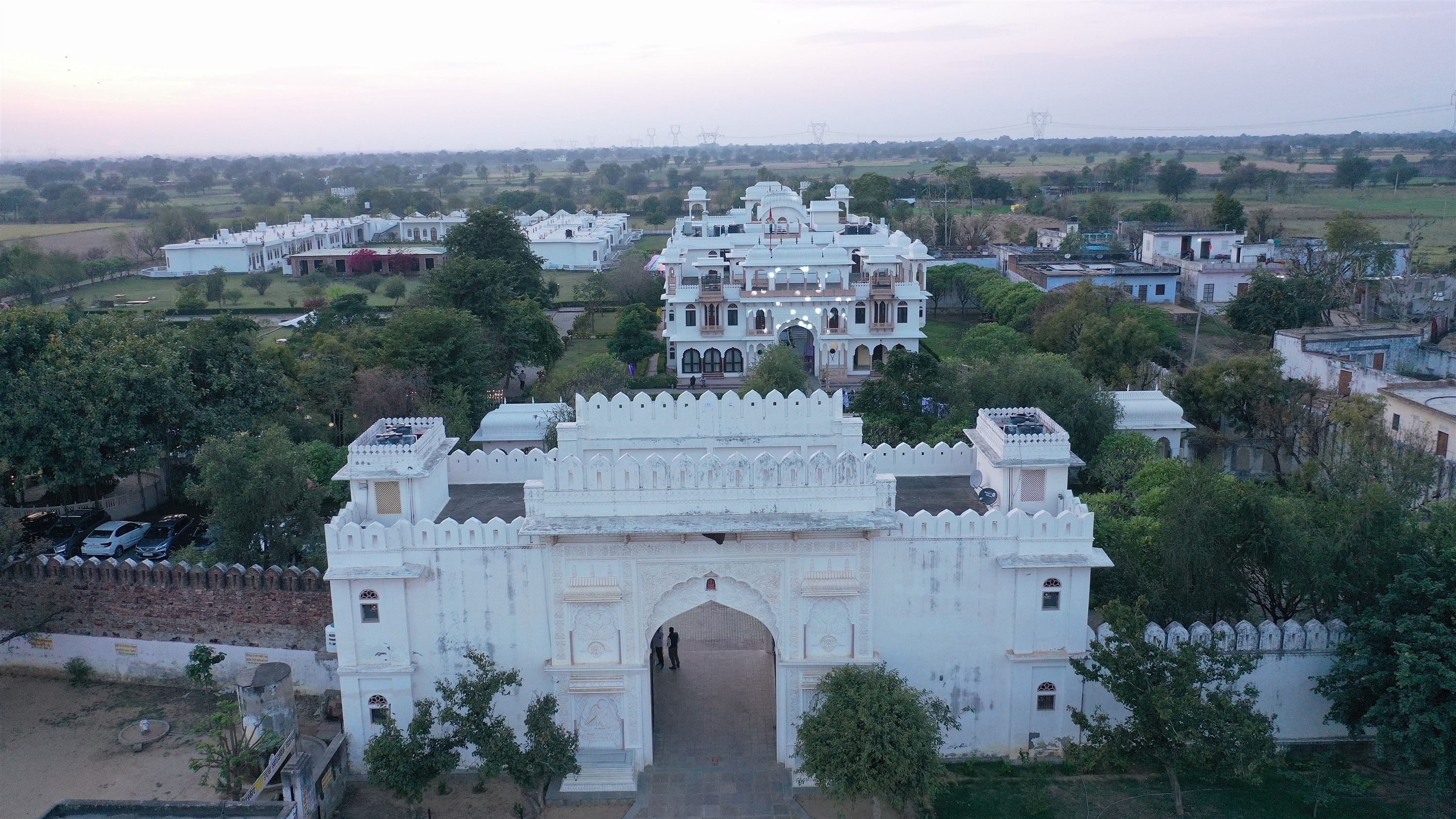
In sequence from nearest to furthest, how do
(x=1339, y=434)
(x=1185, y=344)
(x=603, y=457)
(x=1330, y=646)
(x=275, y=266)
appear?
1. (x=603, y=457)
2. (x=1330, y=646)
3. (x=1339, y=434)
4. (x=1185, y=344)
5. (x=275, y=266)

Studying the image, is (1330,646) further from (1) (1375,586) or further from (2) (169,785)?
(2) (169,785)

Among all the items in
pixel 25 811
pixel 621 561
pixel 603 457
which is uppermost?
pixel 603 457

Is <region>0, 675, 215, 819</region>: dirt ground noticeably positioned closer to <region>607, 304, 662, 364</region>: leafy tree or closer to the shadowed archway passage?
the shadowed archway passage

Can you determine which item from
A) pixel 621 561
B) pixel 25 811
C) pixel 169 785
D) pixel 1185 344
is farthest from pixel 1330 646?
pixel 1185 344

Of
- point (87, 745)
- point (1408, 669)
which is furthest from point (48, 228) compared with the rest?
point (1408, 669)

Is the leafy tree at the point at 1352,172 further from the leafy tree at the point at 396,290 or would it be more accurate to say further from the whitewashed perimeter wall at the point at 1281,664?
the whitewashed perimeter wall at the point at 1281,664

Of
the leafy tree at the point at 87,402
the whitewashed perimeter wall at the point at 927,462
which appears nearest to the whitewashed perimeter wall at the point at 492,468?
the whitewashed perimeter wall at the point at 927,462
